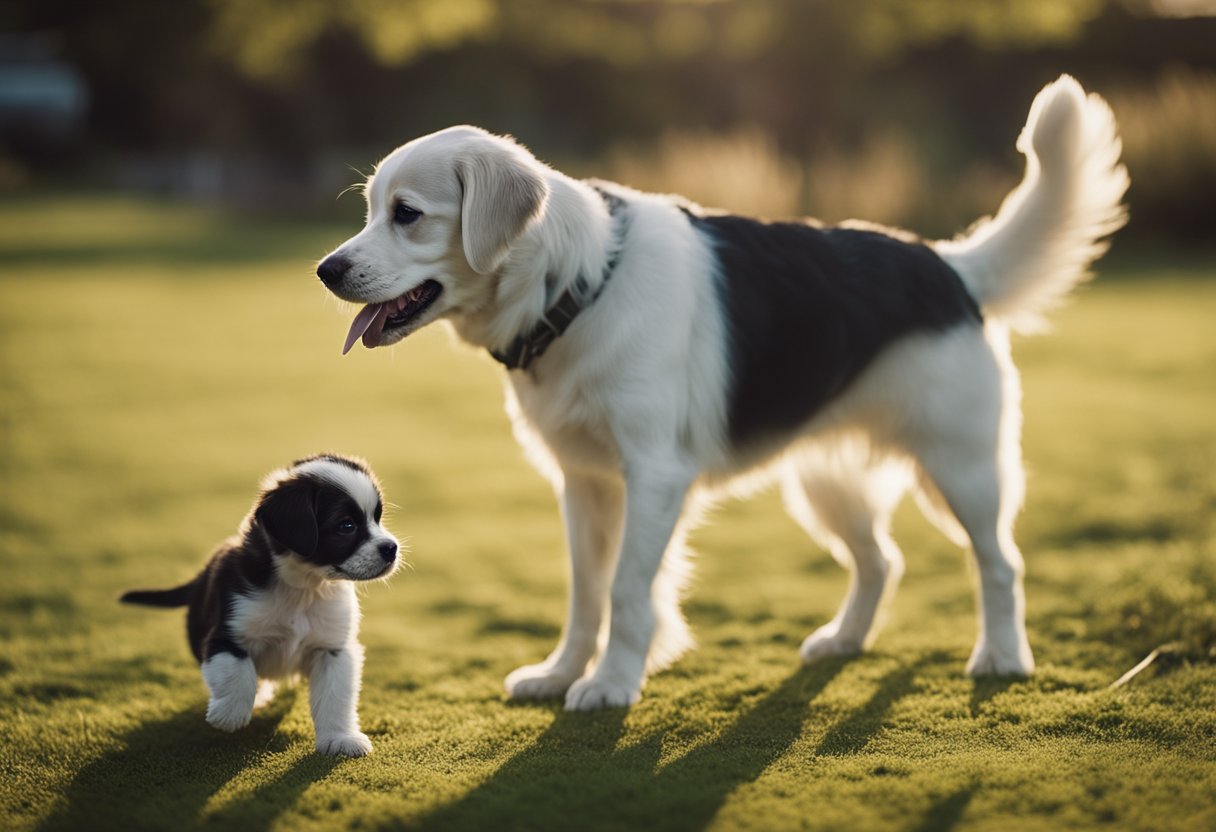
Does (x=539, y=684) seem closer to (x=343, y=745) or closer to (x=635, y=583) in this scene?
(x=635, y=583)

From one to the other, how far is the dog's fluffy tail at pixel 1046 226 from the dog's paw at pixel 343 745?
247 cm

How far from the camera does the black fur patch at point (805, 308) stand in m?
3.78

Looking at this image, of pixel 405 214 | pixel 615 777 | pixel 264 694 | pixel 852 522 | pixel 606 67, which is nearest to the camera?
pixel 615 777

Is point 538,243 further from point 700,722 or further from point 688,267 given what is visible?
point 700,722

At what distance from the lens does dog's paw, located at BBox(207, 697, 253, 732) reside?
10.5 feet

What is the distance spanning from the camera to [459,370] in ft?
36.2

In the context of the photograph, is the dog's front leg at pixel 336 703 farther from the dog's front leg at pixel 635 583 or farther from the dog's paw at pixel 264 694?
the dog's front leg at pixel 635 583

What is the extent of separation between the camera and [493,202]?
331cm

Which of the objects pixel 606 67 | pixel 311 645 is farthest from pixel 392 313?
pixel 606 67

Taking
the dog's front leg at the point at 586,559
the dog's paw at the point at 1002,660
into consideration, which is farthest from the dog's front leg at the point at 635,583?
the dog's paw at the point at 1002,660

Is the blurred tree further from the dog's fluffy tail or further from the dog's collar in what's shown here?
the dog's collar

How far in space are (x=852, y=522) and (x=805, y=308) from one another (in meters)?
0.93

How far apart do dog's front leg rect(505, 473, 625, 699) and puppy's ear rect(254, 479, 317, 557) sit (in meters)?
0.95

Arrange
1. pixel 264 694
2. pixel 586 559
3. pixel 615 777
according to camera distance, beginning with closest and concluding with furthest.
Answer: pixel 615 777
pixel 264 694
pixel 586 559
